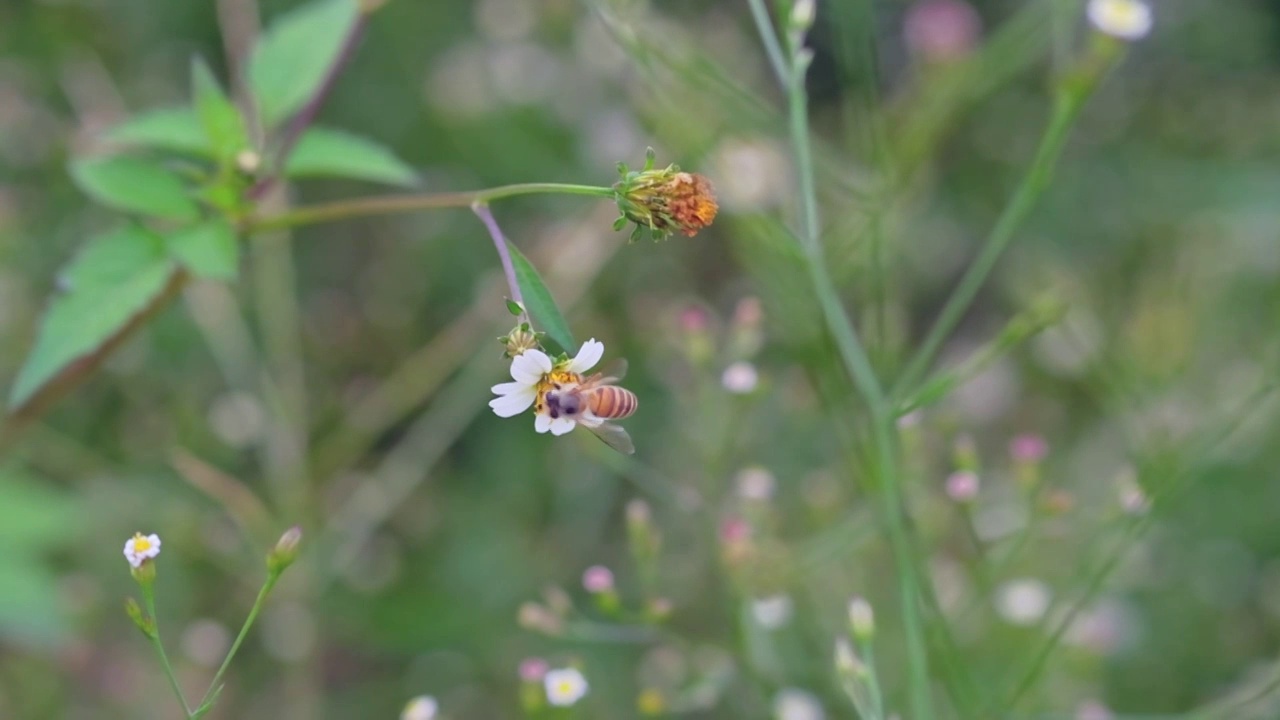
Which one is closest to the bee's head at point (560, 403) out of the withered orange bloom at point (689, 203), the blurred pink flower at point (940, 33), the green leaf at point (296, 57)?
the withered orange bloom at point (689, 203)

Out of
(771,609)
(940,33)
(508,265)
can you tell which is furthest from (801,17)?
(940,33)

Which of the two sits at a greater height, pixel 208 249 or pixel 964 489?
pixel 208 249

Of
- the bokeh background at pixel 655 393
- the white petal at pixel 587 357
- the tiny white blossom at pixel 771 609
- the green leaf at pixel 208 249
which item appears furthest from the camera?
the bokeh background at pixel 655 393

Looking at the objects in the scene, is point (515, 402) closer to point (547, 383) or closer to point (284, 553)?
point (547, 383)

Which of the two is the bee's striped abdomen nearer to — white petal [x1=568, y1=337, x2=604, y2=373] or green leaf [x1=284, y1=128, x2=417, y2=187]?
white petal [x1=568, y1=337, x2=604, y2=373]

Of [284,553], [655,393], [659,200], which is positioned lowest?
[284,553]

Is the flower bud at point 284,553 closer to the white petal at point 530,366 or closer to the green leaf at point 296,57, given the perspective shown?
the white petal at point 530,366

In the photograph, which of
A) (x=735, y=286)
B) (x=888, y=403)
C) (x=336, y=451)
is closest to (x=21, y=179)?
(x=336, y=451)
